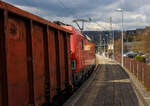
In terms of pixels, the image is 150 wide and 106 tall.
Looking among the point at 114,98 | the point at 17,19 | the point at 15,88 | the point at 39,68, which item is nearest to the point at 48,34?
the point at 39,68

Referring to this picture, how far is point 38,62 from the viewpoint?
477 cm

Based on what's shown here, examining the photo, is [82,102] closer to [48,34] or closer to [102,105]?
[102,105]

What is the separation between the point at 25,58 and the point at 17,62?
35 cm

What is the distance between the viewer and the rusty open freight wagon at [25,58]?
3.29 metres

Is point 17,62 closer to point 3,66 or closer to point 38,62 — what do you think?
point 3,66

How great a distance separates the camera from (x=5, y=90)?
329 centimetres

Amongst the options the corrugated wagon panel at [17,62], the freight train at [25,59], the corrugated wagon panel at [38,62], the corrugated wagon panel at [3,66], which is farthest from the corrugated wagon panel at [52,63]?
the corrugated wagon panel at [3,66]

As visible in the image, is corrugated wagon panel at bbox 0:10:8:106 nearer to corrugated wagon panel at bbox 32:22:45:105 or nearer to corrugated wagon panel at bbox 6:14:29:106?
corrugated wagon panel at bbox 6:14:29:106

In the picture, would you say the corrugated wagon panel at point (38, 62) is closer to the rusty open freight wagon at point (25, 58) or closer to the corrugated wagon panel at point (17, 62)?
the rusty open freight wagon at point (25, 58)

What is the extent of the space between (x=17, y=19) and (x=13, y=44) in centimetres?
55

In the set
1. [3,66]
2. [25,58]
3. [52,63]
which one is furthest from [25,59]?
[52,63]

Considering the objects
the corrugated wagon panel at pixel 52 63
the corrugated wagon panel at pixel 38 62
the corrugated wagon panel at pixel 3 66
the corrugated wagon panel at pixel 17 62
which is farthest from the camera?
the corrugated wagon panel at pixel 52 63

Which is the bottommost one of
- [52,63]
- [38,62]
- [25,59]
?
[52,63]

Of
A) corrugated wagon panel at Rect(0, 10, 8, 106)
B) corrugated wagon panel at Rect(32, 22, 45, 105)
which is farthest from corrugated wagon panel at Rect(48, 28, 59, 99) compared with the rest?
corrugated wagon panel at Rect(0, 10, 8, 106)
